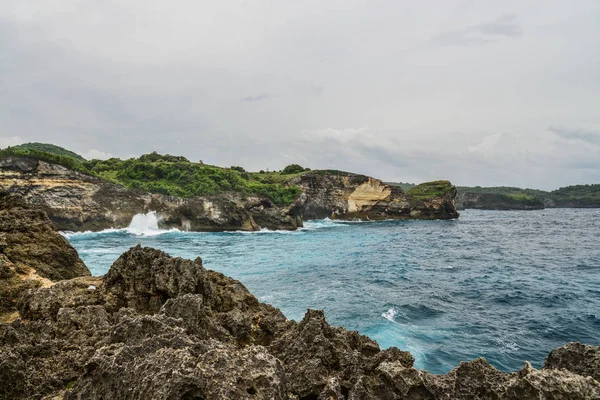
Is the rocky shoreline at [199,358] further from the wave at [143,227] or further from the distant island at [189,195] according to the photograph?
the wave at [143,227]

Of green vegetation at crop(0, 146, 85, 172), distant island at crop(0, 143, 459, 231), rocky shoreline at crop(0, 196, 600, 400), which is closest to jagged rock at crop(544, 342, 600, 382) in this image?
rocky shoreline at crop(0, 196, 600, 400)

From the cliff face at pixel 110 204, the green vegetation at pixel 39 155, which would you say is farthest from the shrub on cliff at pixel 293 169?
the green vegetation at pixel 39 155

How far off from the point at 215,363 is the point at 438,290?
18855 millimetres

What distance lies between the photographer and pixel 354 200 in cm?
8706

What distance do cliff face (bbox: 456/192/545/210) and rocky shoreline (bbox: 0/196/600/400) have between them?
173438mm

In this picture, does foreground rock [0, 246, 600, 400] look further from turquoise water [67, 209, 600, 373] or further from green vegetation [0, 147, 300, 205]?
green vegetation [0, 147, 300, 205]

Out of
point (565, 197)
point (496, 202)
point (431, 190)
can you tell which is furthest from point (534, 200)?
point (431, 190)

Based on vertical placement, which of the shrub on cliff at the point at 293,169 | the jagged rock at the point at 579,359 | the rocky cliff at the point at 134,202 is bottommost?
the jagged rock at the point at 579,359

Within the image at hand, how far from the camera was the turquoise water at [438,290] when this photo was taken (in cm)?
1314

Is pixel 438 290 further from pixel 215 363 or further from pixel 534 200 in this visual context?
pixel 534 200

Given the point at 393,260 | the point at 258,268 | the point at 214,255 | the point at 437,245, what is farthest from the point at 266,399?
the point at 437,245

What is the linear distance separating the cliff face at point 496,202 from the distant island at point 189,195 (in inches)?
3129

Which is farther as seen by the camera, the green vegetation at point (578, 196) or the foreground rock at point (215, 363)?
the green vegetation at point (578, 196)

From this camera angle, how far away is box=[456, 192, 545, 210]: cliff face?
496 feet
